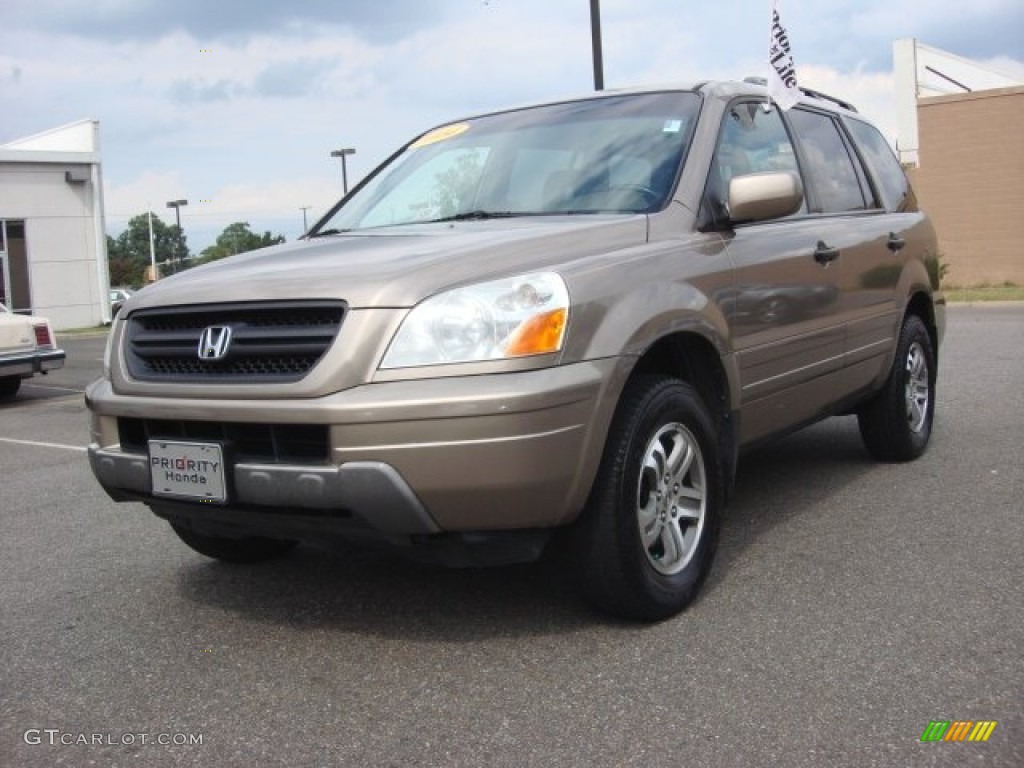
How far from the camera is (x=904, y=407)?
5.56 m

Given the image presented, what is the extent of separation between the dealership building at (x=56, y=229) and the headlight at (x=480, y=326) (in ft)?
93.3

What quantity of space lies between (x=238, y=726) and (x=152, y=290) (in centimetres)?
154

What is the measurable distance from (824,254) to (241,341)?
2.60 m

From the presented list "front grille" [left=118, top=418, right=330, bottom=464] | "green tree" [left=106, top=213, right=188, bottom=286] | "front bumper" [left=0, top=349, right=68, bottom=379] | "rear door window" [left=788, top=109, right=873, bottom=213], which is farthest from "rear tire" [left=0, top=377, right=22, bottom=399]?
"green tree" [left=106, top=213, right=188, bottom=286]

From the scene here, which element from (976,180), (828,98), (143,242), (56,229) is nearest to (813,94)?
(828,98)

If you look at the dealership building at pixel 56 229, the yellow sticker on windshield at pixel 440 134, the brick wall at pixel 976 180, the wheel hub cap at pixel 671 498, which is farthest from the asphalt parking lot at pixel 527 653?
the dealership building at pixel 56 229

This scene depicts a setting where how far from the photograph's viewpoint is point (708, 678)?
2.96 meters

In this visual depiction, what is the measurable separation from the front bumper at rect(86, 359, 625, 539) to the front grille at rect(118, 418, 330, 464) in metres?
0.05

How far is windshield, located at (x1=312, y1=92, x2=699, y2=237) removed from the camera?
3.96 metres

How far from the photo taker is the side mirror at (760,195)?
373cm

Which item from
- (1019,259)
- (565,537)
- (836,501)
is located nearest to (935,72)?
(1019,259)

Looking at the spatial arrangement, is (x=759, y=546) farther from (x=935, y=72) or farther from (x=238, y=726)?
(x=935, y=72)

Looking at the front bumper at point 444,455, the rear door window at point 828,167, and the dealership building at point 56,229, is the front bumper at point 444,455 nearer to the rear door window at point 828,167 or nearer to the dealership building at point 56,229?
the rear door window at point 828,167

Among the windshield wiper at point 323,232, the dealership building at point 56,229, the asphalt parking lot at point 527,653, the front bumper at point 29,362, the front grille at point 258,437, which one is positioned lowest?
the asphalt parking lot at point 527,653
